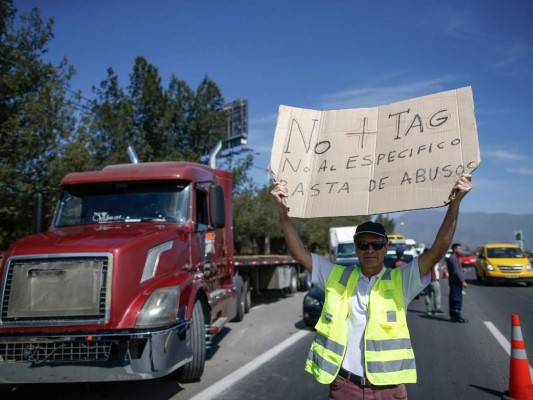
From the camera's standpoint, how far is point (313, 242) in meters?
50.0

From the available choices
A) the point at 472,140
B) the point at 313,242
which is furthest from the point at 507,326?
the point at 313,242

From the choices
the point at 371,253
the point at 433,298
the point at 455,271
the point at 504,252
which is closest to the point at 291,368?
the point at 371,253

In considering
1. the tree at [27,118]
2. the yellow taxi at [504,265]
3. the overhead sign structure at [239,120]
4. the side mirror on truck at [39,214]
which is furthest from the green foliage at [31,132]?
the overhead sign structure at [239,120]

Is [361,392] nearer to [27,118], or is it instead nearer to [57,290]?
[57,290]

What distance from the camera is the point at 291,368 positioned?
6.77 metres

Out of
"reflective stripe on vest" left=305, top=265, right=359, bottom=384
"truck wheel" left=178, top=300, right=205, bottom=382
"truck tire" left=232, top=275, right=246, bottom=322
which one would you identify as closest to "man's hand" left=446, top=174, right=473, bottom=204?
"reflective stripe on vest" left=305, top=265, right=359, bottom=384

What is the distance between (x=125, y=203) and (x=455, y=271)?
Answer: 767 cm

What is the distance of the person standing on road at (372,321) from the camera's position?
2.71m

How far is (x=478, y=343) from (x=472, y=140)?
21.9 ft

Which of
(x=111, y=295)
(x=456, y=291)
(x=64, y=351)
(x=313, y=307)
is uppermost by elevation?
(x=111, y=295)

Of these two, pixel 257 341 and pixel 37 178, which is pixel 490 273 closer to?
pixel 257 341

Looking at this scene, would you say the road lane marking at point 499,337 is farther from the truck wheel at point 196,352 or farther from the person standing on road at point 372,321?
the person standing on road at point 372,321

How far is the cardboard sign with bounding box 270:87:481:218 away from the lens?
297 cm

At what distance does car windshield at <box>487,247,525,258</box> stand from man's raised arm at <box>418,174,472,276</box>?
2069 centimetres
